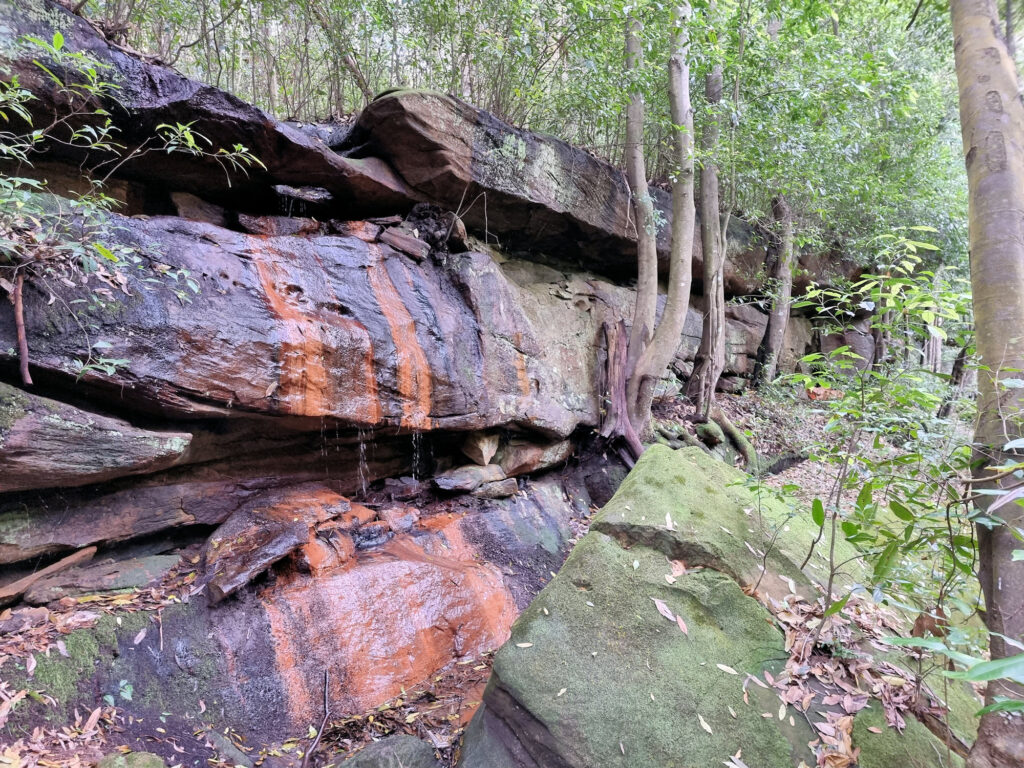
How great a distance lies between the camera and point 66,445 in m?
4.12

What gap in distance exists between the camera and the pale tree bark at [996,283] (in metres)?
2.11

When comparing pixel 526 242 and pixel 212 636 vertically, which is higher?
pixel 526 242

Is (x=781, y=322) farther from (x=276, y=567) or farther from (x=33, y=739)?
(x=33, y=739)

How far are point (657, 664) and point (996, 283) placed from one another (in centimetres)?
263

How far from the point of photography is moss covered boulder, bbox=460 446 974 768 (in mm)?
2697

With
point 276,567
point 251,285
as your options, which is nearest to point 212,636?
point 276,567

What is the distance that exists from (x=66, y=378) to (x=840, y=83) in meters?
10.3

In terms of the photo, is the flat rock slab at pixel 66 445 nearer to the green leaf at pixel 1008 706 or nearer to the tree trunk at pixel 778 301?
the green leaf at pixel 1008 706

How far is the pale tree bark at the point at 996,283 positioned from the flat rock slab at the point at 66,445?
18.6 ft

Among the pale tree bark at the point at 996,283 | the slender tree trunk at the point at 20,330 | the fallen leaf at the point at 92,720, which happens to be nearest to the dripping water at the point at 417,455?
→ the fallen leaf at the point at 92,720

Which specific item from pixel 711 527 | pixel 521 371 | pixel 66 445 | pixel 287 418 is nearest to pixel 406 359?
pixel 287 418

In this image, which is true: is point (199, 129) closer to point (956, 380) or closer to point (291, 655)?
point (291, 655)

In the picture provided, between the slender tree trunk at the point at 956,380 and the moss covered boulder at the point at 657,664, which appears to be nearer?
the slender tree trunk at the point at 956,380

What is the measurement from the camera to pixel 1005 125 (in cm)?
243
